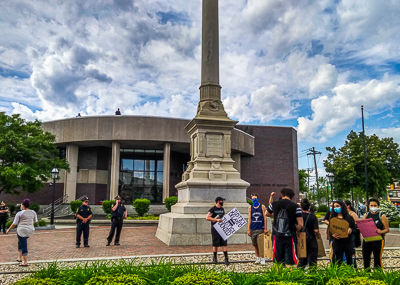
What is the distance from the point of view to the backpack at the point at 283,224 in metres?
6.59

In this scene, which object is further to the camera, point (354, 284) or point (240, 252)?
point (240, 252)

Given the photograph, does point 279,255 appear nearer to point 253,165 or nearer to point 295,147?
point 253,165

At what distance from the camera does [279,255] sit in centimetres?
676

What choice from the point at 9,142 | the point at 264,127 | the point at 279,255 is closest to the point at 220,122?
the point at 279,255

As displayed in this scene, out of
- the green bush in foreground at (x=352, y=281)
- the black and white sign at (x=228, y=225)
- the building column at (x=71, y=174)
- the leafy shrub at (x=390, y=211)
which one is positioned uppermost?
the building column at (x=71, y=174)

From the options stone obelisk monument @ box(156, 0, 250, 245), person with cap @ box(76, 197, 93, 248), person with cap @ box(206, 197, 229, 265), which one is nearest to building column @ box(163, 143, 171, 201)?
stone obelisk monument @ box(156, 0, 250, 245)

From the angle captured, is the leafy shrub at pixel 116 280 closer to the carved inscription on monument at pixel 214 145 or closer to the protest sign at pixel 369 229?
the protest sign at pixel 369 229

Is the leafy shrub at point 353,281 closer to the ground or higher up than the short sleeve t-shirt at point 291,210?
closer to the ground

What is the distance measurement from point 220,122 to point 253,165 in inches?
1204

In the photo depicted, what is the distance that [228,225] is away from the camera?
350 inches

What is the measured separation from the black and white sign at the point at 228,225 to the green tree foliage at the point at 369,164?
28.7 m

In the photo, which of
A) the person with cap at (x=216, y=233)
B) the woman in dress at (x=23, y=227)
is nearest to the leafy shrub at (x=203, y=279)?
the person with cap at (x=216, y=233)

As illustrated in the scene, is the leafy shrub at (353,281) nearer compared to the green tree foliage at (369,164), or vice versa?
the leafy shrub at (353,281)

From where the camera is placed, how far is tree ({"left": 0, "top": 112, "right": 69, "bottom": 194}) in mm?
23125
